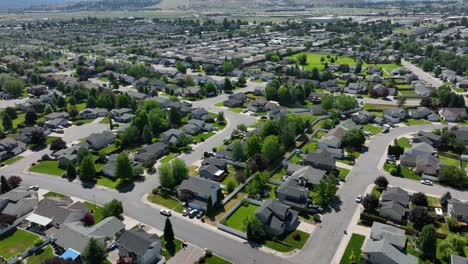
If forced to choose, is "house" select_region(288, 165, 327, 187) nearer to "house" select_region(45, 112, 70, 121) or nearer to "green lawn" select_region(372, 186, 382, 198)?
"green lawn" select_region(372, 186, 382, 198)

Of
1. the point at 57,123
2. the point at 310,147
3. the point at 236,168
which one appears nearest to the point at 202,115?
the point at 236,168

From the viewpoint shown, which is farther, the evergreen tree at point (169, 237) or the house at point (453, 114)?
the house at point (453, 114)

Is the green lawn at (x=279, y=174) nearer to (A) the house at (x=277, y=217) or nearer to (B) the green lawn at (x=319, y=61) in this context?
(A) the house at (x=277, y=217)

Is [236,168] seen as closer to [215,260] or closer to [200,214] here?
[200,214]

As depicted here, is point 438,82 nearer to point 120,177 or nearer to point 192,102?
point 192,102

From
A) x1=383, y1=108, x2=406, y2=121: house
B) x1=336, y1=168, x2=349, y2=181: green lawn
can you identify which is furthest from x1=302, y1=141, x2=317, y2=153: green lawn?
x1=383, y1=108, x2=406, y2=121: house

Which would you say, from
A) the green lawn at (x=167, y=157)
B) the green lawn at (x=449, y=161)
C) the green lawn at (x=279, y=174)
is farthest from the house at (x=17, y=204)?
the green lawn at (x=449, y=161)

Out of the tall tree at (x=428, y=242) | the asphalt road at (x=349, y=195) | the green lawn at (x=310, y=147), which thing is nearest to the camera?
the tall tree at (x=428, y=242)

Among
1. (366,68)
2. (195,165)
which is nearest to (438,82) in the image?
(366,68)
